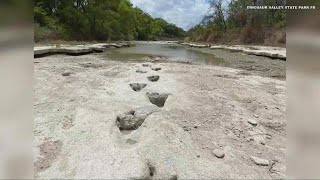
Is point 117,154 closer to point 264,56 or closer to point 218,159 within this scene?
point 218,159

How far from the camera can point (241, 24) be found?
14.7 meters

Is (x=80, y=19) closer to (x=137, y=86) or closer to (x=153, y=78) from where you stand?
(x=153, y=78)

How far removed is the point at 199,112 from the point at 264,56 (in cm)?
564

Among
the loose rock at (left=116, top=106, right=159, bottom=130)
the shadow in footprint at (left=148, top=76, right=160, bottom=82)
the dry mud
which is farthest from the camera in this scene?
the shadow in footprint at (left=148, top=76, right=160, bottom=82)

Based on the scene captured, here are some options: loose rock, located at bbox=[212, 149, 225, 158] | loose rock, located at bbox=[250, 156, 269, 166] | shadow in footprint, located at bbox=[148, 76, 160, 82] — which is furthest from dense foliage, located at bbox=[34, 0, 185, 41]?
loose rock, located at bbox=[250, 156, 269, 166]

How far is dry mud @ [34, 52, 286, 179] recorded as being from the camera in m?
1.23

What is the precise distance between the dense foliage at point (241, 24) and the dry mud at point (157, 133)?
5801 millimetres

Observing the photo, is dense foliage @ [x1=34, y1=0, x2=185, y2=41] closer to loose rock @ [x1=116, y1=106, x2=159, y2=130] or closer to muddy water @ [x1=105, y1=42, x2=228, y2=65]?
muddy water @ [x1=105, y1=42, x2=228, y2=65]

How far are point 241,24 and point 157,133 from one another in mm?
14309

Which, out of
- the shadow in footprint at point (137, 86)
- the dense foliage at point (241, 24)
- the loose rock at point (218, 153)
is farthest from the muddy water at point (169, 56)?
the loose rock at point (218, 153)

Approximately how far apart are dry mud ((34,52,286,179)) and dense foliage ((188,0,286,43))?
580cm

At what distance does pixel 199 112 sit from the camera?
2.04 meters

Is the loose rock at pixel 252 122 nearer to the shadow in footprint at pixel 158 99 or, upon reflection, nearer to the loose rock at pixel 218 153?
the loose rock at pixel 218 153

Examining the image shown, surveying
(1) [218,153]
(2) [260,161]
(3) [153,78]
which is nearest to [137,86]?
(3) [153,78]
